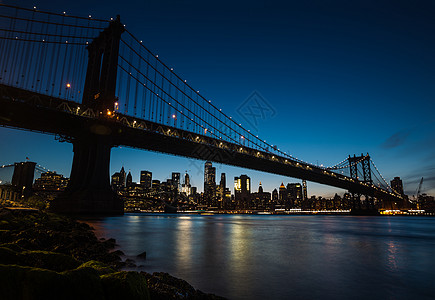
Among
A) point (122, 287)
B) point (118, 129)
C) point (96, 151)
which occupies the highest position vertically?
point (118, 129)

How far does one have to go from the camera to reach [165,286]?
13.5ft

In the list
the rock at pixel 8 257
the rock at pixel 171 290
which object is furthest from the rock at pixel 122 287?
the rock at pixel 8 257

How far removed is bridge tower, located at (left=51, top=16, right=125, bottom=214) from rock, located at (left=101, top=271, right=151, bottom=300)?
3106 centimetres

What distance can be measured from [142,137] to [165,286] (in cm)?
3963

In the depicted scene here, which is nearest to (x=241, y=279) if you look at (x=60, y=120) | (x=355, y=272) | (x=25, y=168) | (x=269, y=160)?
(x=355, y=272)

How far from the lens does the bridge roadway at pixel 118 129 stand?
32.6 m

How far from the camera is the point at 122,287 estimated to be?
9.68ft

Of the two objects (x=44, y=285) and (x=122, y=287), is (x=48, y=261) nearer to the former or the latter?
(x=44, y=285)

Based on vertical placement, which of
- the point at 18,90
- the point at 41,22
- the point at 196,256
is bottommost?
the point at 196,256

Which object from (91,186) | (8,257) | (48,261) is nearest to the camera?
(8,257)

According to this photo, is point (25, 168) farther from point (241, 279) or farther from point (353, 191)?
point (353, 191)

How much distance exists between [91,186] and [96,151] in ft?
15.2

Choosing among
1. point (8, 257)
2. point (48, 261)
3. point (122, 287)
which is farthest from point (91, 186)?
point (122, 287)

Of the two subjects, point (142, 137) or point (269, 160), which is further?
point (269, 160)
